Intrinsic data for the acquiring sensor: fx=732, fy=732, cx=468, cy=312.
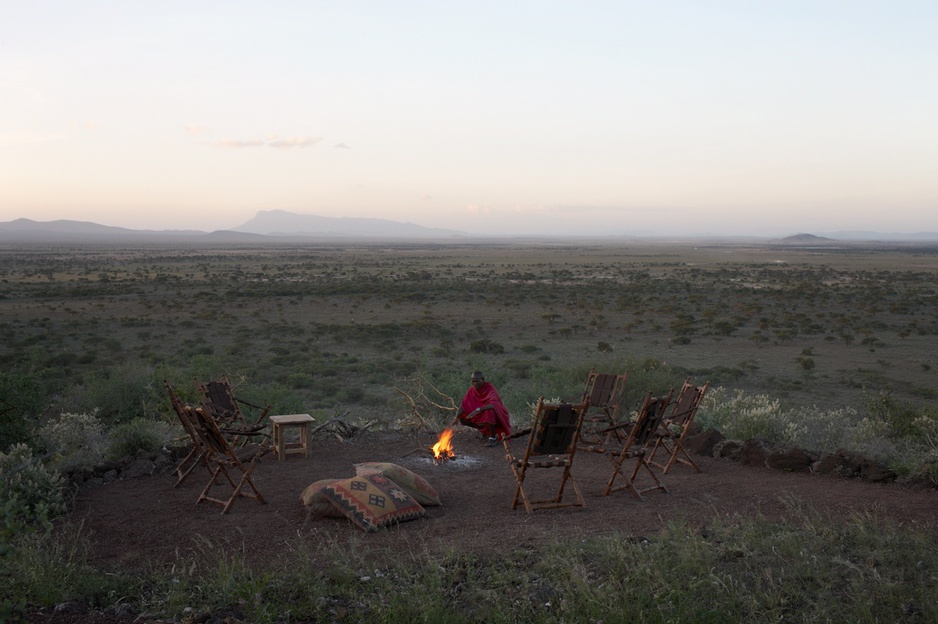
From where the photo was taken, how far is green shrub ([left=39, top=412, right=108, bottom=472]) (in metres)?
8.15

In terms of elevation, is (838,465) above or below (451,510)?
above

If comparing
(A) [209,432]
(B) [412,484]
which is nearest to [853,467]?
(B) [412,484]

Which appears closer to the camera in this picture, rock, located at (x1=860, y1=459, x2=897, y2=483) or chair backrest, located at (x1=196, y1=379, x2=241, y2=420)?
rock, located at (x1=860, y1=459, x2=897, y2=483)

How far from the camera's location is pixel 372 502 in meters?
6.37

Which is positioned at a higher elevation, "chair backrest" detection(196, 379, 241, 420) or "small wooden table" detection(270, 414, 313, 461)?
"chair backrest" detection(196, 379, 241, 420)

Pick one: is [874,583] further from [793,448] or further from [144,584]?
[144,584]

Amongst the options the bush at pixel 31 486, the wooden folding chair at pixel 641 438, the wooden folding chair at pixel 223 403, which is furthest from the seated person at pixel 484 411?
the bush at pixel 31 486

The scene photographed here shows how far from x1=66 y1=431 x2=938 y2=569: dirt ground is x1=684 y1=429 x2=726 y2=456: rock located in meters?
0.27

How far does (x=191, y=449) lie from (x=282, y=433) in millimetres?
1053

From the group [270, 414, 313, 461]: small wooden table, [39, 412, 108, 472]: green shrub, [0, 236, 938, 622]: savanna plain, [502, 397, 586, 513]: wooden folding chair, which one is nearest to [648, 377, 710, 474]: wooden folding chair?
[0, 236, 938, 622]: savanna plain

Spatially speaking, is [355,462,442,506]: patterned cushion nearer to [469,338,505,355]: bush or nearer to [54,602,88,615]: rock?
[54,602,88,615]: rock

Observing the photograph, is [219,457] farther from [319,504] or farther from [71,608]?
[71,608]

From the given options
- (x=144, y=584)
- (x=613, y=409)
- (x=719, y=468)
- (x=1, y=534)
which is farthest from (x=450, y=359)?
(x=1, y=534)

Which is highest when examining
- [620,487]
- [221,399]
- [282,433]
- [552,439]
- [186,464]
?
[552,439]
